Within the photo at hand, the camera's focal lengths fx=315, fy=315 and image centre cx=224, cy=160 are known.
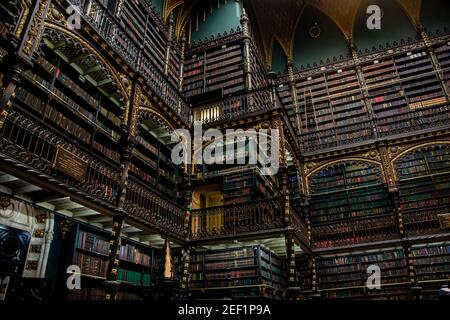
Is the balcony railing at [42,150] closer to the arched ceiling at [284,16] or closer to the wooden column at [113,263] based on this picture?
the wooden column at [113,263]

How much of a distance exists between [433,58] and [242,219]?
7.53m

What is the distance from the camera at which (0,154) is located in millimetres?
3271

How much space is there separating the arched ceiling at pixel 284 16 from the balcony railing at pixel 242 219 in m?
6.99

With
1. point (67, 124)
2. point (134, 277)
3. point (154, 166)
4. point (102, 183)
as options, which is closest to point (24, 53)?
point (67, 124)

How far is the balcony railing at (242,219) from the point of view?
6020 millimetres

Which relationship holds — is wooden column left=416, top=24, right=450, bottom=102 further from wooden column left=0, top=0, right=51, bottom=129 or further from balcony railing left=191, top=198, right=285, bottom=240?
wooden column left=0, top=0, right=51, bottom=129

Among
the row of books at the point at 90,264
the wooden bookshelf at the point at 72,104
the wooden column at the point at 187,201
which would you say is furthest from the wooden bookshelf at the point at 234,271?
the wooden bookshelf at the point at 72,104

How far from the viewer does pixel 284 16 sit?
38.1 ft

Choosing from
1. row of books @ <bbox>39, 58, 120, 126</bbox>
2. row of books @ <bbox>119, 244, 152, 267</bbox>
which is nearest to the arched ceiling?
row of books @ <bbox>39, 58, 120, 126</bbox>

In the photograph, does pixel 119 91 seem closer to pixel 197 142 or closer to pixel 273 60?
pixel 197 142

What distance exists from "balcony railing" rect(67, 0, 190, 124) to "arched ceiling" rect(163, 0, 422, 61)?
4.71m

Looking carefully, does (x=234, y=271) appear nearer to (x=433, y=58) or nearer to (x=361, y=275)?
(x=361, y=275)

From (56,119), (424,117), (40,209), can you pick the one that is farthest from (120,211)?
(424,117)

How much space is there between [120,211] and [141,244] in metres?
1.74
